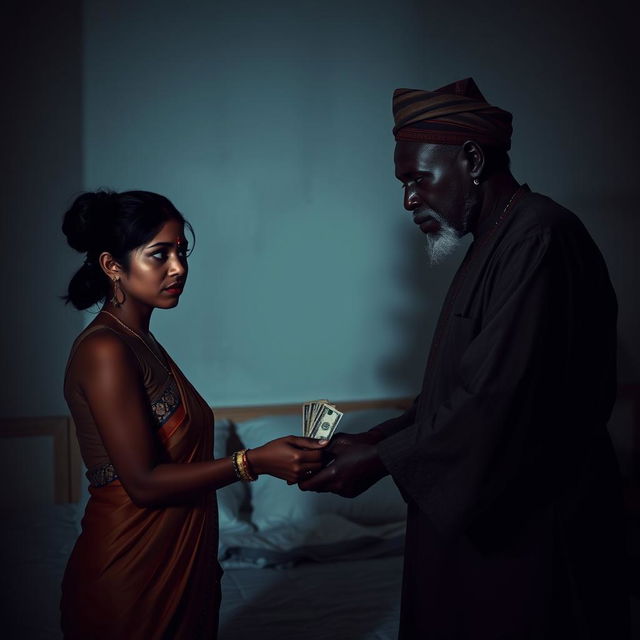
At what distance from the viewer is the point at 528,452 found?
148cm

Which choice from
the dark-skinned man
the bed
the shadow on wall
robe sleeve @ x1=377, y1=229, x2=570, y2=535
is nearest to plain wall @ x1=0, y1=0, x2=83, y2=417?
the bed

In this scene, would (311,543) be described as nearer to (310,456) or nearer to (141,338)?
(310,456)

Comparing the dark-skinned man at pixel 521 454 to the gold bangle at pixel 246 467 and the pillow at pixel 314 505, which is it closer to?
the gold bangle at pixel 246 467

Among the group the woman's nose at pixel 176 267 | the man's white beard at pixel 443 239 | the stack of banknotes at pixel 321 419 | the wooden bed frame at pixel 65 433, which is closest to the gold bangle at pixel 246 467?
the stack of banknotes at pixel 321 419

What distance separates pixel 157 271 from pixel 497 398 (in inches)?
30.8

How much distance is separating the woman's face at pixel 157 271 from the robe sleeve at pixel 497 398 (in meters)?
0.65

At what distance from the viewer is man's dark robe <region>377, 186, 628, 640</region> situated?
147 cm

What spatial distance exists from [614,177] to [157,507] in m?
3.27

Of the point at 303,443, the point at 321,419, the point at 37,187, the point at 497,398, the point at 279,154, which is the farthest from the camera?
the point at 279,154

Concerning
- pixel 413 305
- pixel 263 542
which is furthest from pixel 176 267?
pixel 413 305

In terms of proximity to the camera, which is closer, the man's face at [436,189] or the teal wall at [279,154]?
the man's face at [436,189]

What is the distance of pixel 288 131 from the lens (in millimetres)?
3377

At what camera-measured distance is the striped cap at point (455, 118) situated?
1.72m

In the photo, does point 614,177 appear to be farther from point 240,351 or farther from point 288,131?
point 240,351
